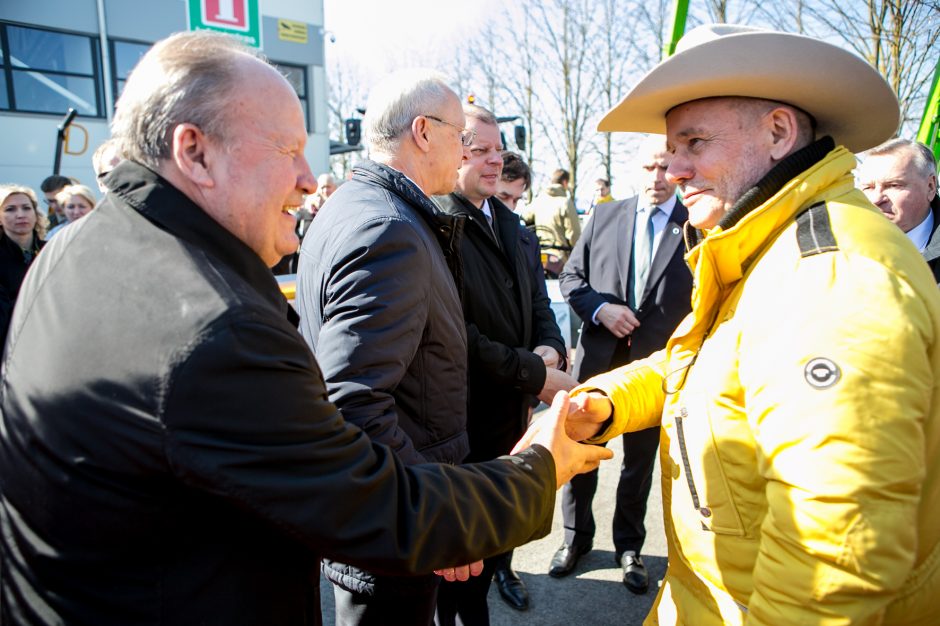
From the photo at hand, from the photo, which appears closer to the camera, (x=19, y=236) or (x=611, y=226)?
(x=611, y=226)

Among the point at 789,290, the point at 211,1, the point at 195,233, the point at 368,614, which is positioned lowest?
the point at 368,614

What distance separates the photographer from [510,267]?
3.04 metres

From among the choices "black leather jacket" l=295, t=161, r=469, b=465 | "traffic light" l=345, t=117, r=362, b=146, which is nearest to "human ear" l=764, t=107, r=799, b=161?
"black leather jacket" l=295, t=161, r=469, b=465

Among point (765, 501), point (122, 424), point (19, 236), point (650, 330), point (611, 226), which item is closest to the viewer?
point (122, 424)

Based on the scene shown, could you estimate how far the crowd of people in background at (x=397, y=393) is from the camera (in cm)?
104

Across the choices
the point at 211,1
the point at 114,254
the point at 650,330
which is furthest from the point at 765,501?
the point at 211,1

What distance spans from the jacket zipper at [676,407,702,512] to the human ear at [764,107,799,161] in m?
0.70

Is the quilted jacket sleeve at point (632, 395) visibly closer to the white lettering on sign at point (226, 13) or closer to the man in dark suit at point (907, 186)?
the man in dark suit at point (907, 186)

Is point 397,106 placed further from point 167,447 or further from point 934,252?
point 934,252

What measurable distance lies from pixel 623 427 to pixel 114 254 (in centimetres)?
147

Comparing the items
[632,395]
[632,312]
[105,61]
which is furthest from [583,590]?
[105,61]

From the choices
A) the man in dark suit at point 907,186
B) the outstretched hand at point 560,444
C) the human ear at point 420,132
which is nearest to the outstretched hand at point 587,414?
the outstretched hand at point 560,444

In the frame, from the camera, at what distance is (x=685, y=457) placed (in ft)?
4.95

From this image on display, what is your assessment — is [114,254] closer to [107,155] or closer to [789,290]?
[789,290]
